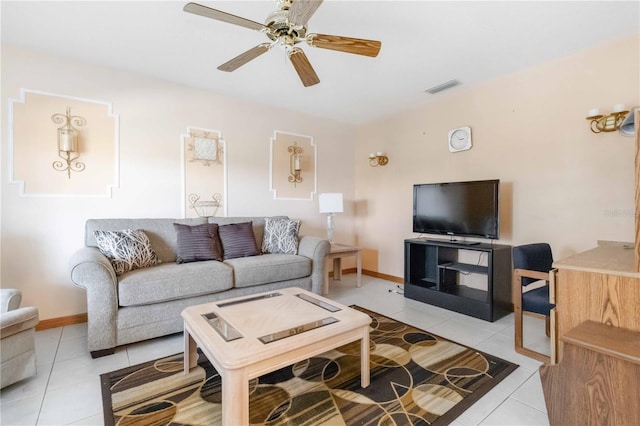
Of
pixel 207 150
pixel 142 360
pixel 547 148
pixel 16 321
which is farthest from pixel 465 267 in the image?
pixel 16 321

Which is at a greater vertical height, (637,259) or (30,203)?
(30,203)

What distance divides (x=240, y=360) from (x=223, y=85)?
2.96 metres

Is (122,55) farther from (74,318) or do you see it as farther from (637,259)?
(637,259)

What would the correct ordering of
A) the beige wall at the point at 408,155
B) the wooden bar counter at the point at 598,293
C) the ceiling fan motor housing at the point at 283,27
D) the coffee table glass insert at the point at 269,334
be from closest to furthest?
the wooden bar counter at the point at 598,293 → the coffee table glass insert at the point at 269,334 → the ceiling fan motor housing at the point at 283,27 → the beige wall at the point at 408,155

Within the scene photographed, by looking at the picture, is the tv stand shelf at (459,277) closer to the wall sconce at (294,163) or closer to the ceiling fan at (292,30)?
the wall sconce at (294,163)

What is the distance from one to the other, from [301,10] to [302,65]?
1.64 feet

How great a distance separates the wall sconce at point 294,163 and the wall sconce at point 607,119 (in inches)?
119

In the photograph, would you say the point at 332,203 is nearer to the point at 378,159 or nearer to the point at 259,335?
the point at 378,159

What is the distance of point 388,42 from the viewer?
7.82ft

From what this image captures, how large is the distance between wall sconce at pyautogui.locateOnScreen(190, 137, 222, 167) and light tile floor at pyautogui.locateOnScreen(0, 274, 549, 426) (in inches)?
74.1

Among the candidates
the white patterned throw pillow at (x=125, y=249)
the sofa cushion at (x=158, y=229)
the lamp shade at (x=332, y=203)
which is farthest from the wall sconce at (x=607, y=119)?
the white patterned throw pillow at (x=125, y=249)

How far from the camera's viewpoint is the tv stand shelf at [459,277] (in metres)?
2.71

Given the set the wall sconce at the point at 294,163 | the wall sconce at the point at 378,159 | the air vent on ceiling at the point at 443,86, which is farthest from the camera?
the wall sconce at the point at 378,159

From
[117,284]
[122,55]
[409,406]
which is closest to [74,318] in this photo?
[117,284]
